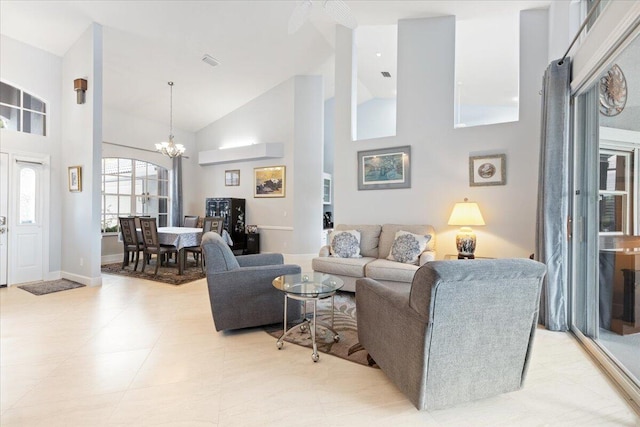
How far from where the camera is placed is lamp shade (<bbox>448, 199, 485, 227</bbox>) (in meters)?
3.76

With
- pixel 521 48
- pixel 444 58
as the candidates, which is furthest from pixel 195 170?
pixel 521 48

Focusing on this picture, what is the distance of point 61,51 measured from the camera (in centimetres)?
496

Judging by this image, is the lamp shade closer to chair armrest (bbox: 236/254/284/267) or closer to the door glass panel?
chair armrest (bbox: 236/254/284/267)

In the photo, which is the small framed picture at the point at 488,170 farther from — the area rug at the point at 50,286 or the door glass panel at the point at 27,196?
the door glass panel at the point at 27,196

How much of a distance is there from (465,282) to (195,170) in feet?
27.3

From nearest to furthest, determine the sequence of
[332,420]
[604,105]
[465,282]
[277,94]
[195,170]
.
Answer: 1. [465,282]
2. [332,420]
3. [604,105]
4. [277,94]
5. [195,170]

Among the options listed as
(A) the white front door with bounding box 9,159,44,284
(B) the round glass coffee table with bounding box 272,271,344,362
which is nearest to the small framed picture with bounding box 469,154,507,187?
(B) the round glass coffee table with bounding box 272,271,344,362

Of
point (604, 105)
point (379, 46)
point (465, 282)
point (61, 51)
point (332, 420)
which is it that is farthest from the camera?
point (379, 46)

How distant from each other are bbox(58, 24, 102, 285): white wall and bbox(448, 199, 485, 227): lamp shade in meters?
5.03

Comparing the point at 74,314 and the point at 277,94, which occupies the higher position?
the point at 277,94

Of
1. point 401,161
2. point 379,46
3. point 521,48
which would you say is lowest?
point 401,161

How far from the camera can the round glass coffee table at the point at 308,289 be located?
241cm

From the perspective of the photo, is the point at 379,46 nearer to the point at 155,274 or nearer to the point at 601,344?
the point at 601,344

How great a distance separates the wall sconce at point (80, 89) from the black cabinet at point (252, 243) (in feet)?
13.5
